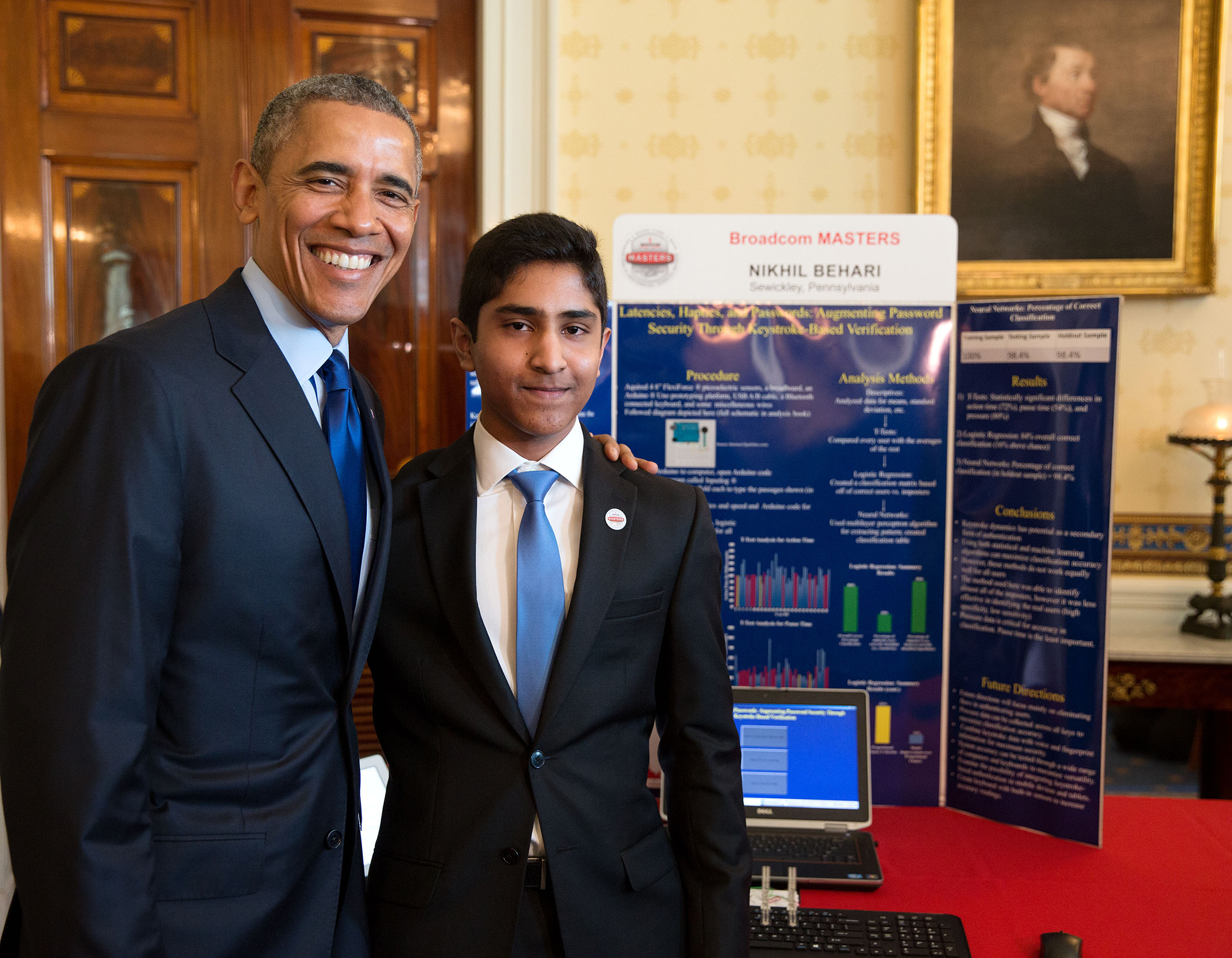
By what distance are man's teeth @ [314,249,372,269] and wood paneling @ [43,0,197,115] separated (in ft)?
8.22

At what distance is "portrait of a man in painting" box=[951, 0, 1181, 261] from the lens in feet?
10.3

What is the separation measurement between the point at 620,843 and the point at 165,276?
111 inches

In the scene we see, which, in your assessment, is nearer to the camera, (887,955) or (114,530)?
(114,530)

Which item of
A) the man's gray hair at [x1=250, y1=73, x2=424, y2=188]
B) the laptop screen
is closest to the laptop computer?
the laptop screen

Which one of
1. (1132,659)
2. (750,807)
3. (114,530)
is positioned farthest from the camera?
(1132,659)

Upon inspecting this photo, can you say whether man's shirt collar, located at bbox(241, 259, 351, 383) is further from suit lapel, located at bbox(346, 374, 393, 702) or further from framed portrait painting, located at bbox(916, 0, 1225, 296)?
framed portrait painting, located at bbox(916, 0, 1225, 296)

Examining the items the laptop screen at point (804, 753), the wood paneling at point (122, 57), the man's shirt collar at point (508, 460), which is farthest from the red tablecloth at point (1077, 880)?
the wood paneling at point (122, 57)

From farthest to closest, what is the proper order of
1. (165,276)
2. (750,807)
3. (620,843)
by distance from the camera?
1. (165,276)
2. (750,807)
3. (620,843)

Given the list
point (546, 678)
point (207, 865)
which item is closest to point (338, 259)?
point (546, 678)

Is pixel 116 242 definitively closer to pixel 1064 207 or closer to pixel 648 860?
pixel 648 860

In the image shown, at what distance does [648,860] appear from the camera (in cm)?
128

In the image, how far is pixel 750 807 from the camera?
1.90 m

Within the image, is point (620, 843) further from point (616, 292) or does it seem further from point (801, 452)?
point (616, 292)

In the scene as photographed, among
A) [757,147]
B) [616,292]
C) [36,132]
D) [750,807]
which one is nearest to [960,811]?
[750,807]
